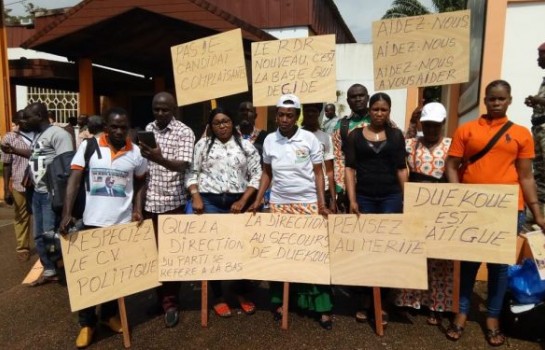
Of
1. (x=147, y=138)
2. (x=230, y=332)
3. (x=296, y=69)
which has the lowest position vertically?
(x=230, y=332)

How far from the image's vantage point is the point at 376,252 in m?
3.11

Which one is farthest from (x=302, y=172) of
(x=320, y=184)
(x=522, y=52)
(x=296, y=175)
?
(x=522, y=52)

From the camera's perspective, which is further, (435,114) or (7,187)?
(7,187)

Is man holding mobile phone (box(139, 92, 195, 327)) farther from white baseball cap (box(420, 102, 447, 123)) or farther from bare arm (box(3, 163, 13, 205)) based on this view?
bare arm (box(3, 163, 13, 205))

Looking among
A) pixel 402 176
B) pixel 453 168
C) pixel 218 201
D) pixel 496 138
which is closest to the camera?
pixel 496 138

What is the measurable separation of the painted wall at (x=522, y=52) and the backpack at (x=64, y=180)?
4.08 metres

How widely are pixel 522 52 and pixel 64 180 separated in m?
4.59

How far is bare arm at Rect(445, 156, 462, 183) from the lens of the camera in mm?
3020

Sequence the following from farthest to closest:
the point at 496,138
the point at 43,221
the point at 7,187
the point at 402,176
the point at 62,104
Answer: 1. the point at 62,104
2. the point at 7,187
3. the point at 43,221
4. the point at 402,176
5. the point at 496,138

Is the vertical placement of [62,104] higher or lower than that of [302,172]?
higher

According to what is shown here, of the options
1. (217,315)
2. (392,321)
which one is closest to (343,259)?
(392,321)

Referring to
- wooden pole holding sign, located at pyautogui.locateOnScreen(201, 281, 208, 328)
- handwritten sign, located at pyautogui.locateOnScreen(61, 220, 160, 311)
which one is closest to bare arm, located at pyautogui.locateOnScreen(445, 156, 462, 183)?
wooden pole holding sign, located at pyautogui.locateOnScreen(201, 281, 208, 328)

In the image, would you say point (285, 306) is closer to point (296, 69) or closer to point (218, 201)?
point (218, 201)

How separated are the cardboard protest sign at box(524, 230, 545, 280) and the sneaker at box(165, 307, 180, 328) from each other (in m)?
2.84
